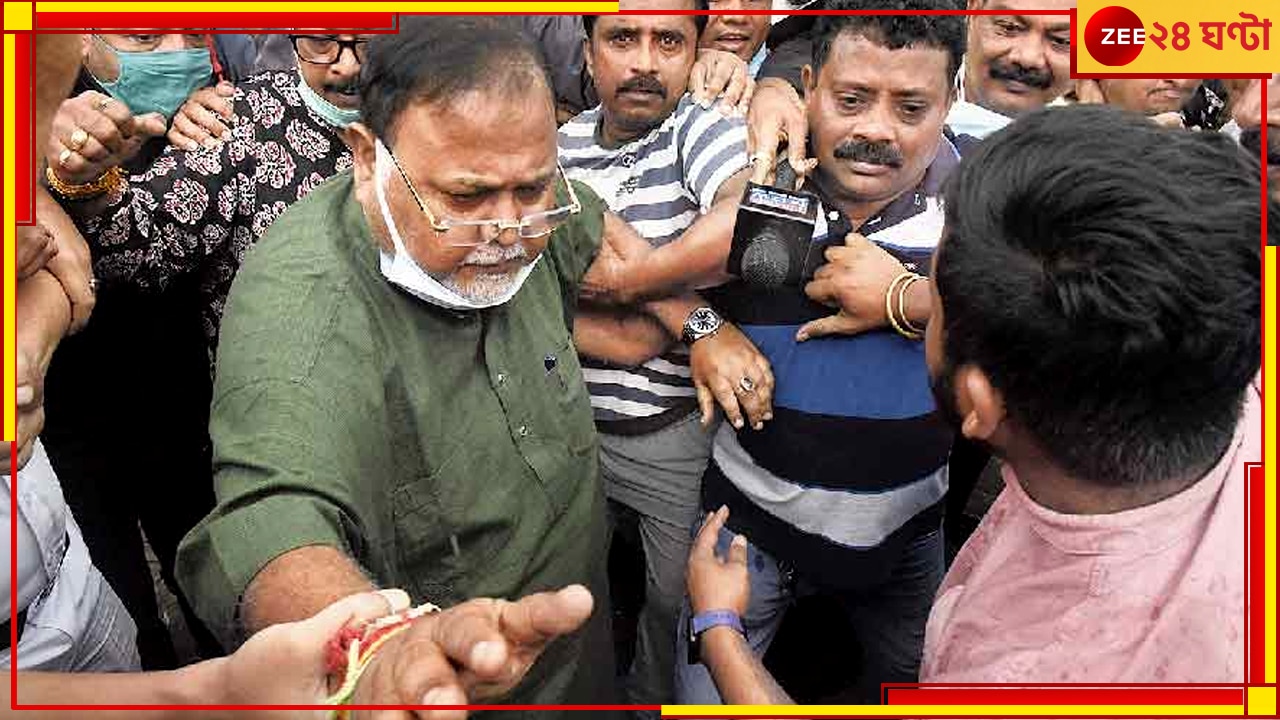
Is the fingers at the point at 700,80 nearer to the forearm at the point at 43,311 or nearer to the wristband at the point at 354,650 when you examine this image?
the forearm at the point at 43,311

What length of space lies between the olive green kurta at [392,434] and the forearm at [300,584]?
0.06ft

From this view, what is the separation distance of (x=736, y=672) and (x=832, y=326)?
712mm

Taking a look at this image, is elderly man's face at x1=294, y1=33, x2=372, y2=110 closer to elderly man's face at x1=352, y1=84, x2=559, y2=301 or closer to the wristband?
elderly man's face at x1=352, y1=84, x2=559, y2=301

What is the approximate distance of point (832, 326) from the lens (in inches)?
81.2

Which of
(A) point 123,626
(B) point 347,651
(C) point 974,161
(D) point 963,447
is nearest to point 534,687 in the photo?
(A) point 123,626

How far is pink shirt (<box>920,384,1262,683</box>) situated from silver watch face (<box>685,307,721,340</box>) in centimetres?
91

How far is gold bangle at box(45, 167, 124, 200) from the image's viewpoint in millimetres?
2002

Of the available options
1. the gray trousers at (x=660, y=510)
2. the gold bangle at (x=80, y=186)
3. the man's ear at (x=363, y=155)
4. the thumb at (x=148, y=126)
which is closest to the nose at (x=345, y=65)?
the thumb at (x=148, y=126)

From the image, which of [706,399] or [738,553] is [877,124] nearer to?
[706,399]

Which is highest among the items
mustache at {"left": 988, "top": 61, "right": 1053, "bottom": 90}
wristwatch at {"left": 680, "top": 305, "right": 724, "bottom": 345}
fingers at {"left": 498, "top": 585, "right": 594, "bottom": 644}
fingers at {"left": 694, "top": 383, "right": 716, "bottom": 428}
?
mustache at {"left": 988, "top": 61, "right": 1053, "bottom": 90}

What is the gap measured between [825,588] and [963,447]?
3.15ft

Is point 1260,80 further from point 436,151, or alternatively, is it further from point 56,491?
point 56,491

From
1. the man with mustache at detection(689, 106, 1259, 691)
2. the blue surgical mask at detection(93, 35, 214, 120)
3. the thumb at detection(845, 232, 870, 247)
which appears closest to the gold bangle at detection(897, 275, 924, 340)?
the thumb at detection(845, 232, 870, 247)

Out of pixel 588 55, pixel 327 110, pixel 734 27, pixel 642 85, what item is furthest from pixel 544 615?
pixel 734 27
